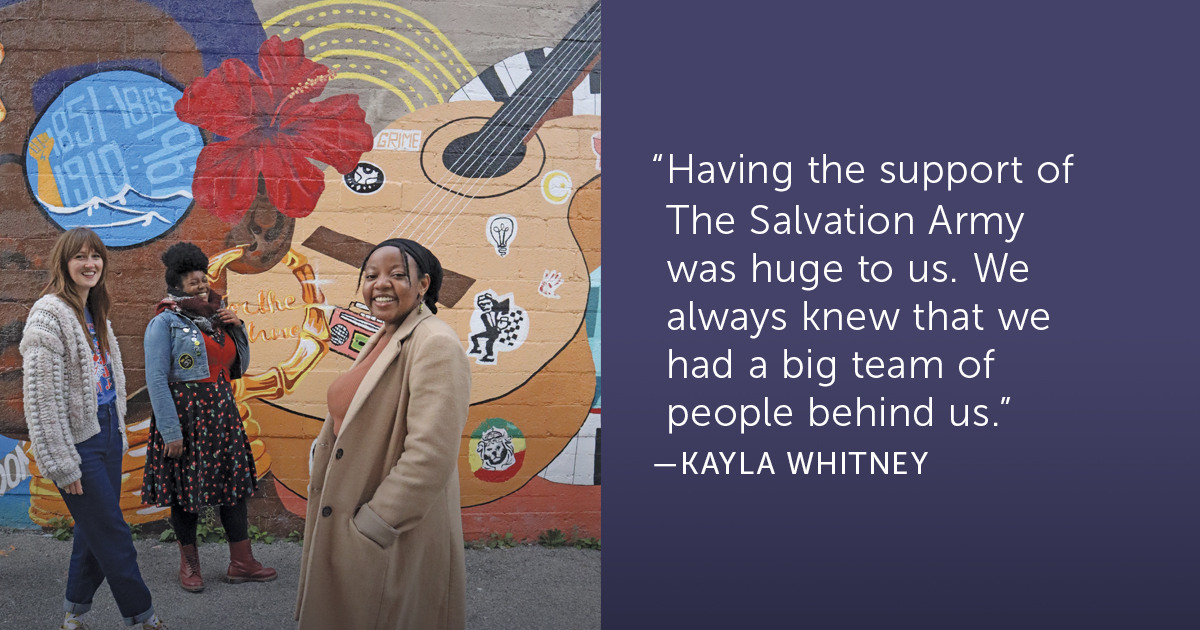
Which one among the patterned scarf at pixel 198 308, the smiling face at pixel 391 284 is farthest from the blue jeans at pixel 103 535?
the smiling face at pixel 391 284

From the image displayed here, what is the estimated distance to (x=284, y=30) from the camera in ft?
15.6

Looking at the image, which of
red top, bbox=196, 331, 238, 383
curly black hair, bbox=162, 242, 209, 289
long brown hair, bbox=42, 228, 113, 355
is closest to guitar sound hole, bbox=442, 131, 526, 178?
curly black hair, bbox=162, 242, 209, 289

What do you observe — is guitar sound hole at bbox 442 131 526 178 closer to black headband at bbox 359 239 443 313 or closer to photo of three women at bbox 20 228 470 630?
photo of three women at bbox 20 228 470 630

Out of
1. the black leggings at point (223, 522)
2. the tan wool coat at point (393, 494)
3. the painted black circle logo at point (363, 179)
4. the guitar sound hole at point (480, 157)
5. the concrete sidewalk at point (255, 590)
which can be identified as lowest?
the concrete sidewalk at point (255, 590)

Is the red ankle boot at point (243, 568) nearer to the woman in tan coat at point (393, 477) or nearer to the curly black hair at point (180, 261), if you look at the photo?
the curly black hair at point (180, 261)

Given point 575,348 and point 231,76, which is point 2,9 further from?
point 575,348

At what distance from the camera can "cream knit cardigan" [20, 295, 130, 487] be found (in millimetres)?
3098

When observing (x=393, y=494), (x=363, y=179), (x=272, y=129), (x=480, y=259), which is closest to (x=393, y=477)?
(x=393, y=494)

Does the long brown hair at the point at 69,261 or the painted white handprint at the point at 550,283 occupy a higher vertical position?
the painted white handprint at the point at 550,283

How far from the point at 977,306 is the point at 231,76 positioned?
4.11 meters

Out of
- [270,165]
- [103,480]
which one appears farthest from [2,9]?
[103,480]

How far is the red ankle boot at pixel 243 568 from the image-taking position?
4.16m

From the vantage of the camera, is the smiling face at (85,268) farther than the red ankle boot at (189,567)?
No

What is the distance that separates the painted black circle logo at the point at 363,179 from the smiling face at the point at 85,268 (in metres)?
1.59
